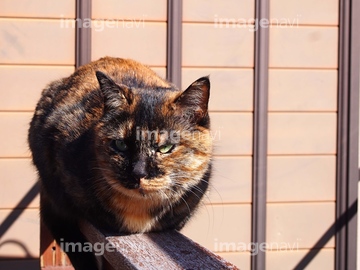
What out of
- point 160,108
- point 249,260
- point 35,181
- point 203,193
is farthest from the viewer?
point 249,260

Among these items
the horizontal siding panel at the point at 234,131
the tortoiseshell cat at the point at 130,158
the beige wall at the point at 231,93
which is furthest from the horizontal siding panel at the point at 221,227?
the tortoiseshell cat at the point at 130,158

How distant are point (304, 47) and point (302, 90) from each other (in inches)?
10.5

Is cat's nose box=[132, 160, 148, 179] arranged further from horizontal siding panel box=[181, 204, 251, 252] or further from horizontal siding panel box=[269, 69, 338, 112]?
horizontal siding panel box=[269, 69, 338, 112]

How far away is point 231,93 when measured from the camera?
4.24 meters

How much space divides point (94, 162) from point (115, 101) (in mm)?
231

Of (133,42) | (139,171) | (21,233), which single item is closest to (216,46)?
(133,42)

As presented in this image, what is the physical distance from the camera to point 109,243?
7.20 ft

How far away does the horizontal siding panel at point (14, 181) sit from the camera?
4043 millimetres

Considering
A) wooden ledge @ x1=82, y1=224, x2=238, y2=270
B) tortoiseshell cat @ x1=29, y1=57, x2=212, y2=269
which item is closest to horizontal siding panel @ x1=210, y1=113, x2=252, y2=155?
tortoiseshell cat @ x1=29, y1=57, x2=212, y2=269

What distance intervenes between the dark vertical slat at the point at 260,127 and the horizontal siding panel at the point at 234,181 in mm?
44

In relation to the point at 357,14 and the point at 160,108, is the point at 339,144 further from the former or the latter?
the point at 160,108

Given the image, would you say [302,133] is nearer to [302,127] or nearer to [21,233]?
[302,127]

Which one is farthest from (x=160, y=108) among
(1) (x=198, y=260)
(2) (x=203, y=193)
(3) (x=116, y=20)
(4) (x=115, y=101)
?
(3) (x=116, y=20)

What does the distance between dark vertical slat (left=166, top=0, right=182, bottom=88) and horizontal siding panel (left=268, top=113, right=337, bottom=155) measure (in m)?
0.67
